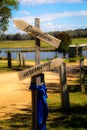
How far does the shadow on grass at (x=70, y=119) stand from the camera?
10.6m

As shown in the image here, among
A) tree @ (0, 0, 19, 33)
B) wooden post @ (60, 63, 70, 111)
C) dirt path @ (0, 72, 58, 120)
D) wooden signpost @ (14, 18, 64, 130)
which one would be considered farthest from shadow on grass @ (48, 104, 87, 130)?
tree @ (0, 0, 19, 33)

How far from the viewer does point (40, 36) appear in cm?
852

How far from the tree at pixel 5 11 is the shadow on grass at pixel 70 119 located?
2171 centimetres

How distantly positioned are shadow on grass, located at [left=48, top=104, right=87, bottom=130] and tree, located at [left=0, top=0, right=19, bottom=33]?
21.7 metres

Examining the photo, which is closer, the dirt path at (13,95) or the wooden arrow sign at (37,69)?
the wooden arrow sign at (37,69)

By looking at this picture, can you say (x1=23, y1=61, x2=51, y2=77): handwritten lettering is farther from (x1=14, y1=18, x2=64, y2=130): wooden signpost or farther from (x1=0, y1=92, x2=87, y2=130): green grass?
(x1=0, y1=92, x2=87, y2=130): green grass

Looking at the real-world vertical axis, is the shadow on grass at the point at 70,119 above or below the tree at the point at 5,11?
below

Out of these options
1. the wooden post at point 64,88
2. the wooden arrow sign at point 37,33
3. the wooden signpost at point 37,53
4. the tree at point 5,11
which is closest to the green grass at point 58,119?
the wooden post at point 64,88

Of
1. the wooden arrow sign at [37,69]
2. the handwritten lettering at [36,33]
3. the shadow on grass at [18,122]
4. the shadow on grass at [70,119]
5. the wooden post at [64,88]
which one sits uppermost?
the handwritten lettering at [36,33]

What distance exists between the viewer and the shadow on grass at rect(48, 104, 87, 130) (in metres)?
10.6

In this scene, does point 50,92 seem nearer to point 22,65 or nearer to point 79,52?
point 22,65

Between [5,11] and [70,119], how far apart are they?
2396 centimetres

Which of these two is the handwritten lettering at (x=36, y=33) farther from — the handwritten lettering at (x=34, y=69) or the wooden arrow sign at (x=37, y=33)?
the handwritten lettering at (x=34, y=69)

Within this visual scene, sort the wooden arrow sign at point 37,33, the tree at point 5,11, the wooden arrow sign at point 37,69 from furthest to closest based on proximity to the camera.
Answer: the tree at point 5,11 → the wooden arrow sign at point 37,33 → the wooden arrow sign at point 37,69
